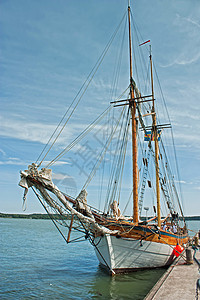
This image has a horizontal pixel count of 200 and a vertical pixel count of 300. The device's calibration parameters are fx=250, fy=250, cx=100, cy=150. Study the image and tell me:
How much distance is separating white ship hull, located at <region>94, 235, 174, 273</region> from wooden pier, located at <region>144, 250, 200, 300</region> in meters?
2.61

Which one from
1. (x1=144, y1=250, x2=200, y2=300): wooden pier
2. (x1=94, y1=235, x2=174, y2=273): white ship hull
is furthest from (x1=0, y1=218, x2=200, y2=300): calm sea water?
(x1=144, y1=250, x2=200, y2=300): wooden pier

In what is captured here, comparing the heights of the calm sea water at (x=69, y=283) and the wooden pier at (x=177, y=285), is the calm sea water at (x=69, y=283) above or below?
below

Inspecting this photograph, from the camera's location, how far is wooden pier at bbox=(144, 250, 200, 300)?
364 inches

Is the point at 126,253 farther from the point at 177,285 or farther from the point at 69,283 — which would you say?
the point at 177,285

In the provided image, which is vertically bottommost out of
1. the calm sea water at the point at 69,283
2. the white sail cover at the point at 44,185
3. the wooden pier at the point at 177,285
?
the calm sea water at the point at 69,283

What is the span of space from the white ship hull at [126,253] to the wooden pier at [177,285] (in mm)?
2606

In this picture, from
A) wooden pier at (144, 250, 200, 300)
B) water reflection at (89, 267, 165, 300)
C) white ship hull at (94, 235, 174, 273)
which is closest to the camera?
wooden pier at (144, 250, 200, 300)

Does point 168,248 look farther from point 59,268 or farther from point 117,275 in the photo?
point 59,268

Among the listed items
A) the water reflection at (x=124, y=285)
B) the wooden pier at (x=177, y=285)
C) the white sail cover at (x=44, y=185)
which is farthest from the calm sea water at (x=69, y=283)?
the white sail cover at (x=44, y=185)

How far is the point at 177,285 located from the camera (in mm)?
10625

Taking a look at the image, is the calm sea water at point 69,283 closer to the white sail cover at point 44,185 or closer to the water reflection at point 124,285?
the water reflection at point 124,285

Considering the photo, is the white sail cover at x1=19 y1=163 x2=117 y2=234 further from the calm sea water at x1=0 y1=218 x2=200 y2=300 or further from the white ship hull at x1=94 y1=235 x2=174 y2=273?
the calm sea water at x1=0 y1=218 x2=200 y2=300

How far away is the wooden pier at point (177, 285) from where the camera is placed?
9.25 m

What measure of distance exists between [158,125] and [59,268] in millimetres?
16083
